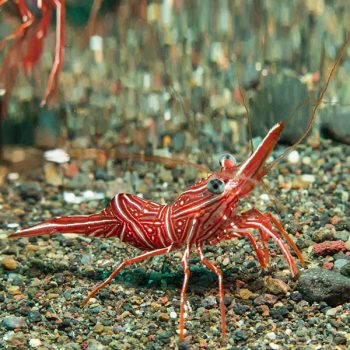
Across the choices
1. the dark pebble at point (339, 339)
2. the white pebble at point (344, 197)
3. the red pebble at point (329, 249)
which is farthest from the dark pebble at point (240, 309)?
the white pebble at point (344, 197)

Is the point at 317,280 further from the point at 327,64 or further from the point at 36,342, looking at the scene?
the point at 327,64

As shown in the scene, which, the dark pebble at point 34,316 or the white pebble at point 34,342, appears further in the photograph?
the dark pebble at point 34,316

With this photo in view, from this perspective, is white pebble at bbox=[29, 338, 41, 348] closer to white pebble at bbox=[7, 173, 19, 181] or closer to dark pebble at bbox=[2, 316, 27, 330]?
dark pebble at bbox=[2, 316, 27, 330]

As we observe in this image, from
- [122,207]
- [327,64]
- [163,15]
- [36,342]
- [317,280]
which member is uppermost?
[163,15]

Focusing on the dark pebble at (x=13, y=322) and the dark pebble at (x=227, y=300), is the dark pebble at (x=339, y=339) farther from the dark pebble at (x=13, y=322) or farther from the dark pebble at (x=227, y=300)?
the dark pebble at (x=13, y=322)

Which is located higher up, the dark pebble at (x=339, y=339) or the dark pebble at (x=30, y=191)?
the dark pebble at (x=30, y=191)

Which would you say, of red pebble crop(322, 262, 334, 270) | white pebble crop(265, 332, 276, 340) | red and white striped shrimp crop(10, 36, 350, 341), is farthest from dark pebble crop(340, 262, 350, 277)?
white pebble crop(265, 332, 276, 340)

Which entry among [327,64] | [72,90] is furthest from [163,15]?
[327,64]
